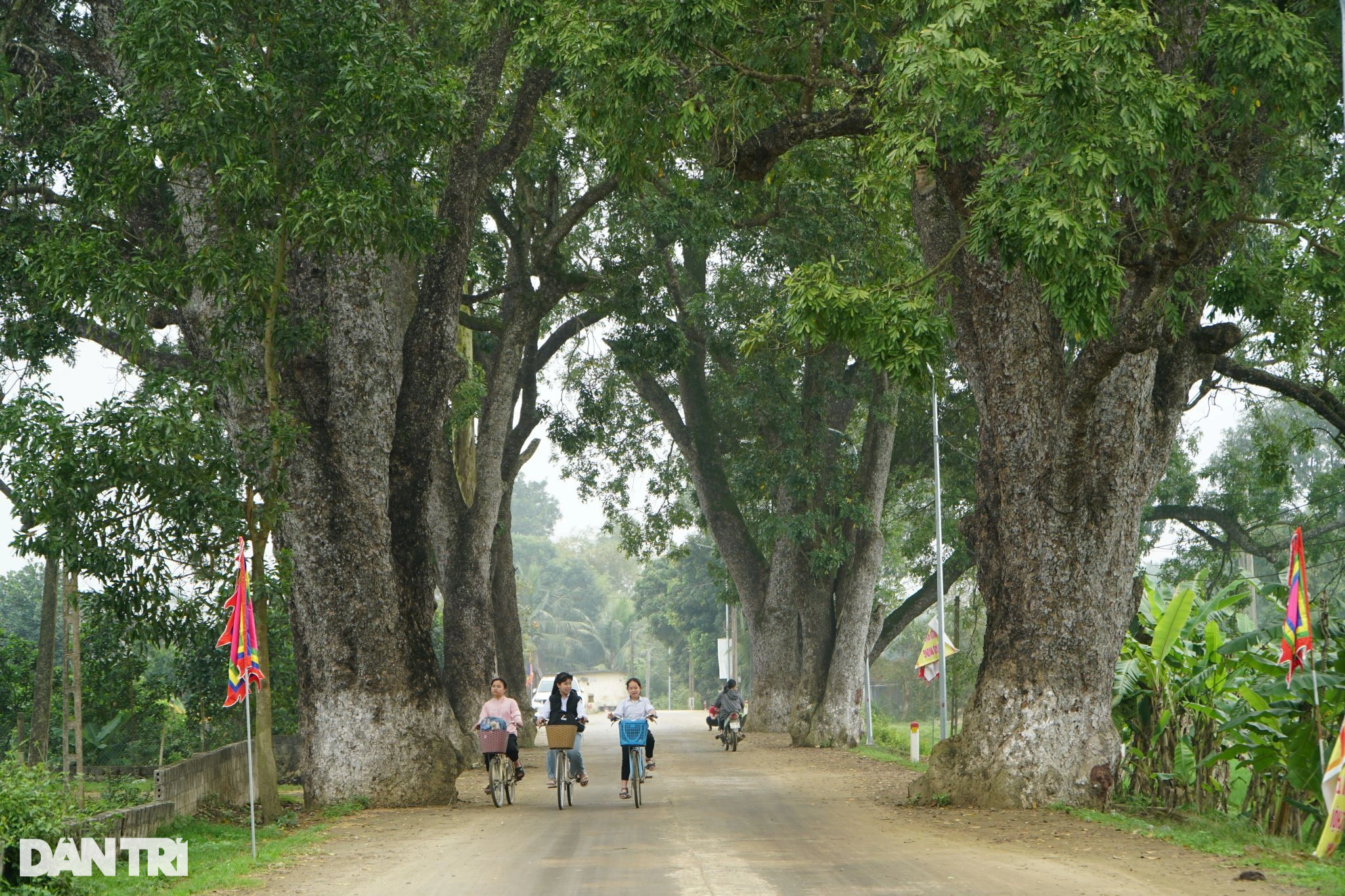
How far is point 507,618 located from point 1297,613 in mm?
21159

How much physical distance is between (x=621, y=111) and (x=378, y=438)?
5193mm

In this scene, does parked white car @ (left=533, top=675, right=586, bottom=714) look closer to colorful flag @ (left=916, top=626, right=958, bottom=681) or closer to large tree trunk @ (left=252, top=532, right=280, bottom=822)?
colorful flag @ (left=916, top=626, right=958, bottom=681)

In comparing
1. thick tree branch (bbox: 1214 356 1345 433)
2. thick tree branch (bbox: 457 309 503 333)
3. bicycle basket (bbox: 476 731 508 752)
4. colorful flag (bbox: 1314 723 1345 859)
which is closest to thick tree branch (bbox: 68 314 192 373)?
bicycle basket (bbox: 476 731 508 752)

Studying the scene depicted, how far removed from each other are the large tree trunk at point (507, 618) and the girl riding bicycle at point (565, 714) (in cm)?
1269

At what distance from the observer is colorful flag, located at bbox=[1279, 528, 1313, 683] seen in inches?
366

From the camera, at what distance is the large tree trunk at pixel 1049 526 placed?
522 inches

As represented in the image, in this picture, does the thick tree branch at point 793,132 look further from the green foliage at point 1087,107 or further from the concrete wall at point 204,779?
the concrete wall at point 204,779

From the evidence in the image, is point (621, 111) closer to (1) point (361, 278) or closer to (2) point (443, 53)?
(1) point (361, 278)

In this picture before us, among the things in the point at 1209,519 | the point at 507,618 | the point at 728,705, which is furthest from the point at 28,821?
the point at 1209,519

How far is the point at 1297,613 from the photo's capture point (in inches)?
376

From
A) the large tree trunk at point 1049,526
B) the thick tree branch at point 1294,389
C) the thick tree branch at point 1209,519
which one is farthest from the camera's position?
the thick tree branch at point 1209,519

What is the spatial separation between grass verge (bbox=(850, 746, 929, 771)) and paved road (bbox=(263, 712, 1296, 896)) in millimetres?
6249

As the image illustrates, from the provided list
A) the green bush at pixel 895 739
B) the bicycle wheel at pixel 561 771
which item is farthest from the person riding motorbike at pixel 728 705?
the bicycle wheel at pixel 561 771

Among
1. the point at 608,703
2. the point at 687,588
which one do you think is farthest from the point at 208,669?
the point at 608,703
